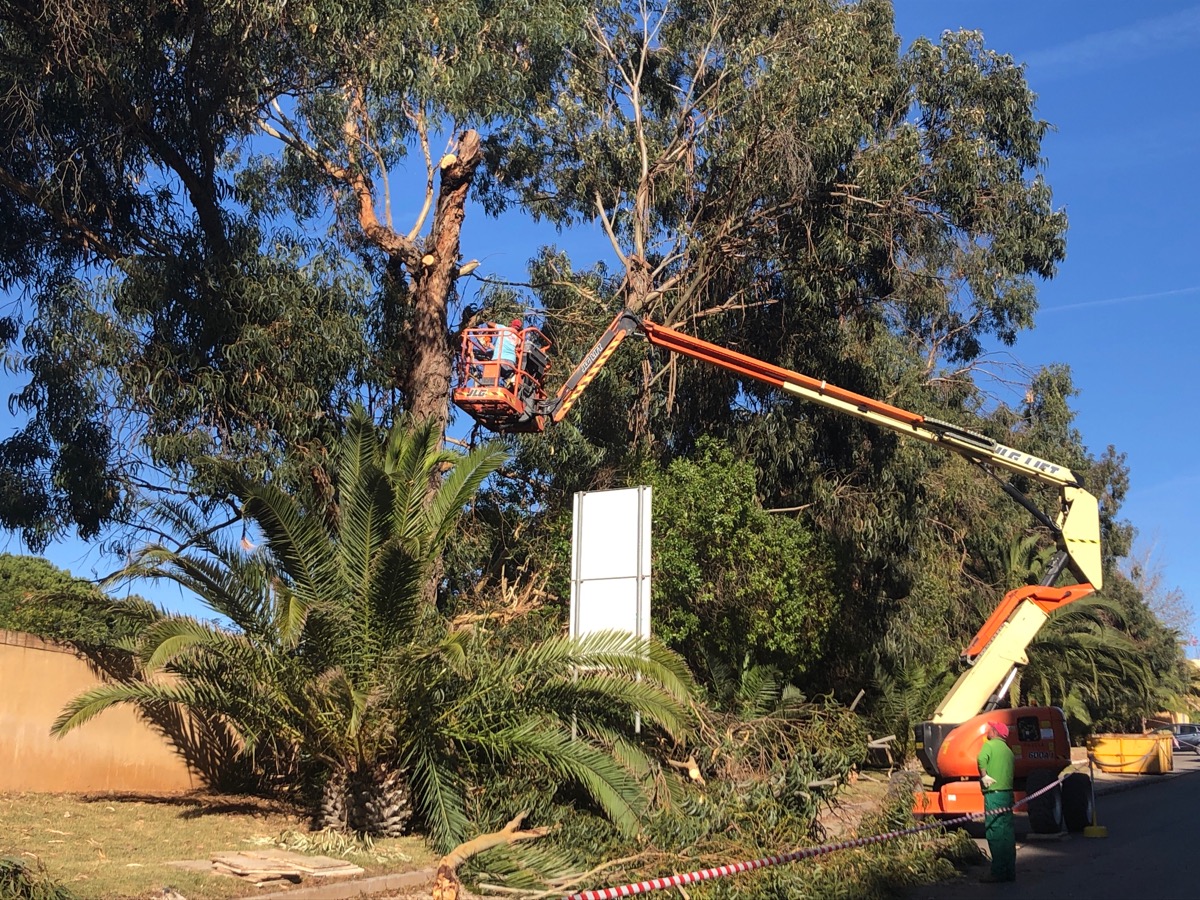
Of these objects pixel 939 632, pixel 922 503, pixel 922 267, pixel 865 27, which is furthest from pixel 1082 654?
pixel 865 27

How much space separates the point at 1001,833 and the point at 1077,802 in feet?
17.6

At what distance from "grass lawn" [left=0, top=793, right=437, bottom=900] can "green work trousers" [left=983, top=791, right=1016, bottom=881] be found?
5531 millimetres

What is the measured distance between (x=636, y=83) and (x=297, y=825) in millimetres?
18290

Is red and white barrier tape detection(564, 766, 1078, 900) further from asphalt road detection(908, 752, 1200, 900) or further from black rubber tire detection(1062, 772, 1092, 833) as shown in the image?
black rubber tire detection(1062, 772, 1092, 833)

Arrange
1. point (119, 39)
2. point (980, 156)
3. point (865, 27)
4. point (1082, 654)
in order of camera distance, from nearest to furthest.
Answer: point (119, 39)
point (980, 156)
point (865, 27)
point (1082, 654)

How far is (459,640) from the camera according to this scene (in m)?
11.0

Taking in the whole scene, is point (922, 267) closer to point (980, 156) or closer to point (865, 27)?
point (980, 156)

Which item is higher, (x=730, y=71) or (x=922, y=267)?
(x=730, y=71)

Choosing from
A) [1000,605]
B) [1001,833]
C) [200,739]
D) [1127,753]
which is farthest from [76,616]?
[1127,753]

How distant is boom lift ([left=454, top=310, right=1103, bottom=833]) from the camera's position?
1456 centimetres

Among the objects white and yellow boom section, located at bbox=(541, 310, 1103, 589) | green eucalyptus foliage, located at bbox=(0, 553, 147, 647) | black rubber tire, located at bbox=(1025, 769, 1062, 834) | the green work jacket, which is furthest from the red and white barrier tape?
green eucalyptus foliage, located at bbox=(0, 553, 147, 647)

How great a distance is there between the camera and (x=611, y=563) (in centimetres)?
1288

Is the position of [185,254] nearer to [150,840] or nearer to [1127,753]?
[150,840]

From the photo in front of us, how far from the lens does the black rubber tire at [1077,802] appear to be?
1561 centimetres
